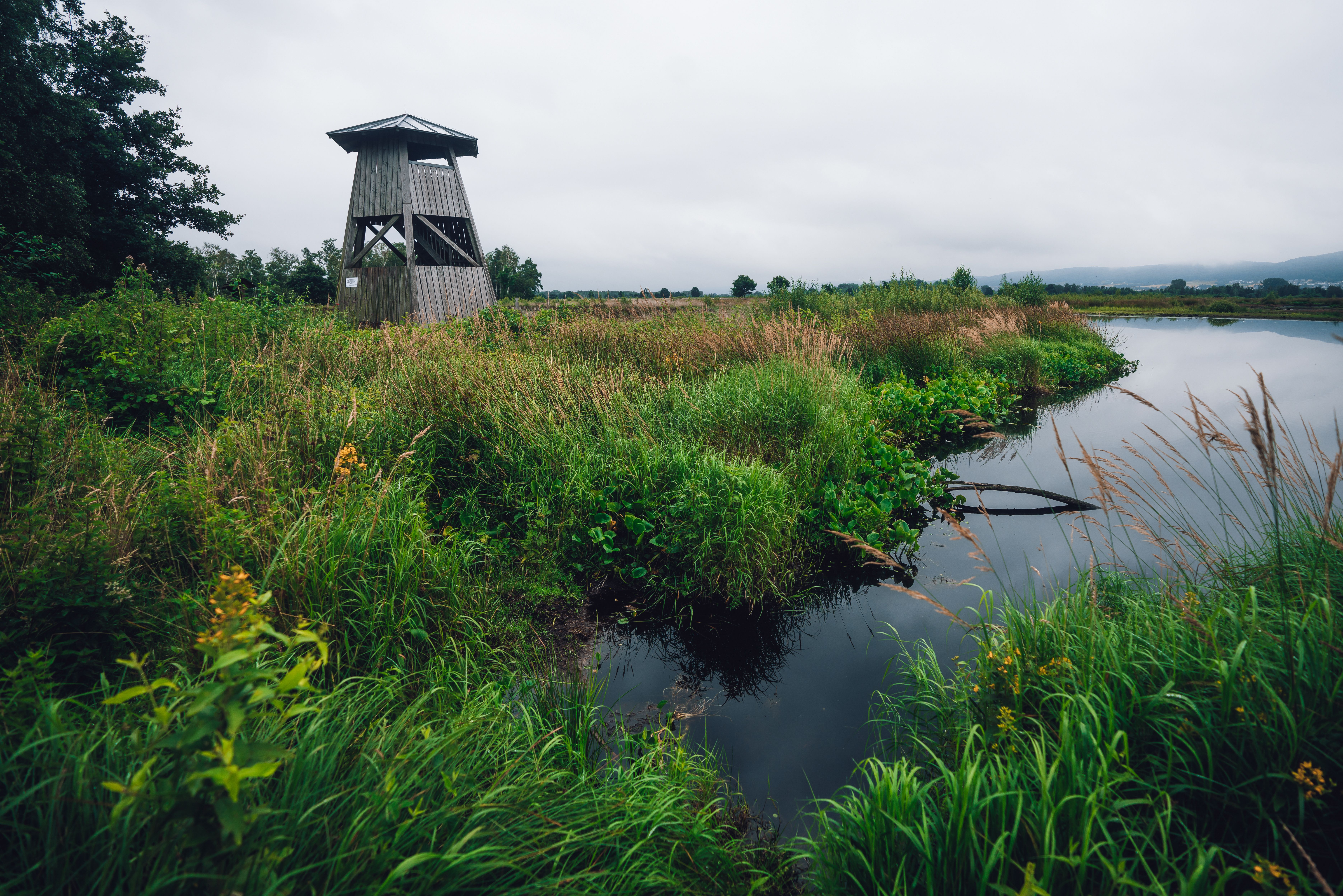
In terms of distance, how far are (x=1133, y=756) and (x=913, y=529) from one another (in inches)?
135

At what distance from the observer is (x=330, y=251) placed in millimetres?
48312

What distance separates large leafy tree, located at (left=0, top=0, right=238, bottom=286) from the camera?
524 inches

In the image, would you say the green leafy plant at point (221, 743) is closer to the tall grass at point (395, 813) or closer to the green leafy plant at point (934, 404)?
the tall grass at point (395, 813)

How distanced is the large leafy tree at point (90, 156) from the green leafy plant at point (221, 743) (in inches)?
696

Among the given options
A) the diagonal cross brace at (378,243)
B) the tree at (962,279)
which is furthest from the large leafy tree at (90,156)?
the tree at (962,279)

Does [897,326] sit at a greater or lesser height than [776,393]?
greater

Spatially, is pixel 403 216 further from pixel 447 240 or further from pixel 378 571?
pixel 378 571

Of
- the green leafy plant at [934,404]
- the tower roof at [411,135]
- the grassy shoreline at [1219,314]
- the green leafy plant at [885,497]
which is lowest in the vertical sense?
the green leafy plant at [885,497]

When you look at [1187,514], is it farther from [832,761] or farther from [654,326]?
[654,326]

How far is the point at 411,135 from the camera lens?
13766 millimetres

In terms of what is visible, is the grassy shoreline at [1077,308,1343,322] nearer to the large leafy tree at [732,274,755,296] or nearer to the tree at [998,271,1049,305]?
the tree at [998,271,1049,305]

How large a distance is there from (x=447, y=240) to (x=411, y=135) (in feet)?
8.48

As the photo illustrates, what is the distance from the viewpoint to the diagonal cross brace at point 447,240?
14.0m

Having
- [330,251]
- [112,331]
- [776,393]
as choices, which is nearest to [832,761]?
[776,393]
